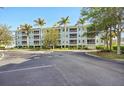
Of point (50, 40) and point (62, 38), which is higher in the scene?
point (62, 38)

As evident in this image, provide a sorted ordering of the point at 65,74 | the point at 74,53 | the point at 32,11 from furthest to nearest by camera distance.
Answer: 1. the point at 74,53
2. the point at 32,11
3. the point at 65,74

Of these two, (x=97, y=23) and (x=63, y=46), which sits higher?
(x=97, y=23)

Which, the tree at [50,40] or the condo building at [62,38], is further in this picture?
the tree at [50,40]

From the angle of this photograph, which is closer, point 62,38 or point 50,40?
point 62,38

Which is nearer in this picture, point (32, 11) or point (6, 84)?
point (6, 84)

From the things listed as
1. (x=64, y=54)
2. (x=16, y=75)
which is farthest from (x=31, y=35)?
(x=16, y=75)

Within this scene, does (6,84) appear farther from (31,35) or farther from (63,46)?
(63,46)

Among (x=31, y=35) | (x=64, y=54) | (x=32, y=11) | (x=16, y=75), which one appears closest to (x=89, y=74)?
(x=16, y=75)

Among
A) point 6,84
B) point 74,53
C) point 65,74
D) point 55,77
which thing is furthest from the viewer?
point 74,53

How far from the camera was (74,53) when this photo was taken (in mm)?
19719

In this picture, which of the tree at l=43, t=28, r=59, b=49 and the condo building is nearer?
the condo building

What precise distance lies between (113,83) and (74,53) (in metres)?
12.3
